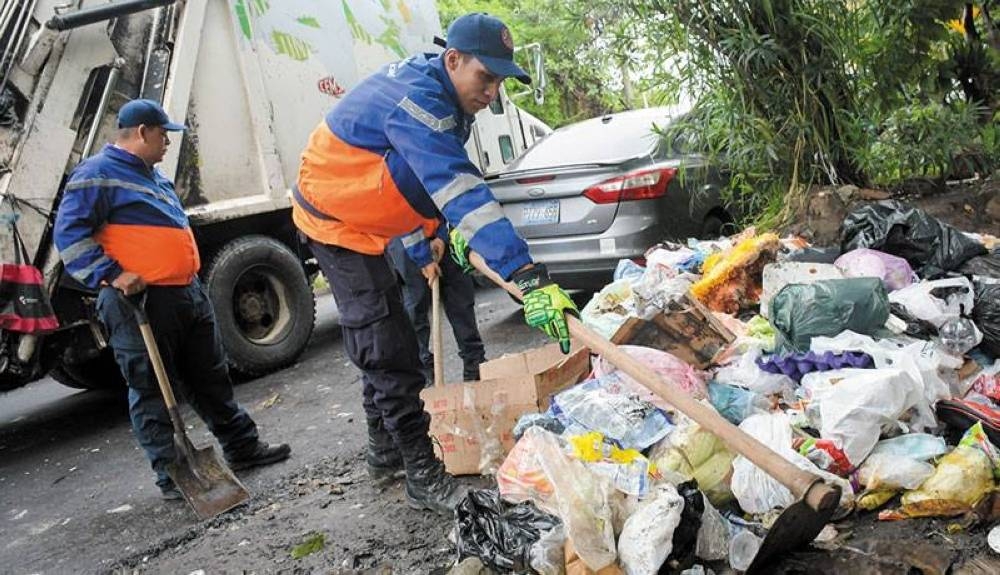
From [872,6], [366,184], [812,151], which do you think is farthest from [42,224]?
[872,6]

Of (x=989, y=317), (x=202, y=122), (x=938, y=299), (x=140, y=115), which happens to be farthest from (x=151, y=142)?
(x=989, y=317)

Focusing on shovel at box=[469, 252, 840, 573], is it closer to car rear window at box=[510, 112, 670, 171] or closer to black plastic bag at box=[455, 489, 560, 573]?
black plastic bag at box=[455, 489, 560, 573]

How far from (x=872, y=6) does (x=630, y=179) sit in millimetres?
1700

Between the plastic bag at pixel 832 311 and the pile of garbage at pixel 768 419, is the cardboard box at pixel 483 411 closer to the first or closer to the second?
the pile of garbage at pixel 768 419

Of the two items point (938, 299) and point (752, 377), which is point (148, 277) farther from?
Result: point (938, 299)

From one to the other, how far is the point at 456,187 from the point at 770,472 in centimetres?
115

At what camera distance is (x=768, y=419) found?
2.60 metres

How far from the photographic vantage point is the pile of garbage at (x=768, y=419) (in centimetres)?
211

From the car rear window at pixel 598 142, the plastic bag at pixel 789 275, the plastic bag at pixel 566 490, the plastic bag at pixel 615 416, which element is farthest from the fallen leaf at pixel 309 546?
the car rear window at pixel 598 142

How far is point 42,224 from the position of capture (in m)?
4.15

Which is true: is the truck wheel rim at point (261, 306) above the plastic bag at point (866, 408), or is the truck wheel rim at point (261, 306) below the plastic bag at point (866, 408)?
above

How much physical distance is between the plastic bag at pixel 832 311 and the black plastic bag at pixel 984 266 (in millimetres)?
665

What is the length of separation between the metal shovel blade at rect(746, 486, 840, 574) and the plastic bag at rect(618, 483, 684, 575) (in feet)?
0.78

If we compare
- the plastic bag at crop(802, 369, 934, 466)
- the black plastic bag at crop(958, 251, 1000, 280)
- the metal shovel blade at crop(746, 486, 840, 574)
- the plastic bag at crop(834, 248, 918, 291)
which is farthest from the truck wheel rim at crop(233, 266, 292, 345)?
the black plastic bag at crop(958, 251, 1000, 280)
